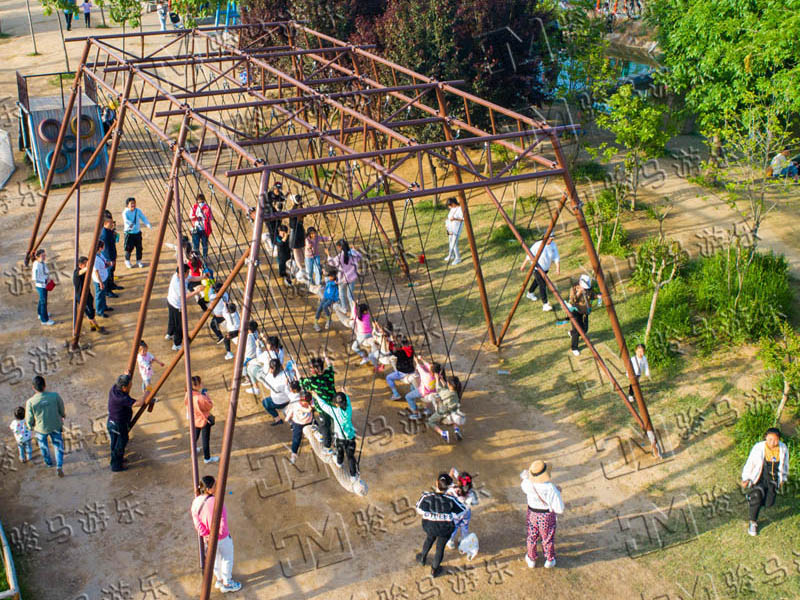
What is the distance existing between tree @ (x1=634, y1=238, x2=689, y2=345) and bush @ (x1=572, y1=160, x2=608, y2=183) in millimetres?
3779

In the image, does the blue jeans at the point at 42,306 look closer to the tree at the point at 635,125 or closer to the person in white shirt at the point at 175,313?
the person in white shirt at the point at 175,313

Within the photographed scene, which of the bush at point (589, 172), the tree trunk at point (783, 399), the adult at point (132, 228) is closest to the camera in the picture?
the tree trunk at point (783, 399)

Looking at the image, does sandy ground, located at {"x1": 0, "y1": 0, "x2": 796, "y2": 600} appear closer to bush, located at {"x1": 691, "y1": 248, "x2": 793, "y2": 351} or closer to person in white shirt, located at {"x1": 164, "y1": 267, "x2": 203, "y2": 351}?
person in white shirt, located at {"x1": 164, "y1": 267, "x2": 203, "y2": 351}

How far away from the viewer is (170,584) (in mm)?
9195

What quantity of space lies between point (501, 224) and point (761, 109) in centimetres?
561

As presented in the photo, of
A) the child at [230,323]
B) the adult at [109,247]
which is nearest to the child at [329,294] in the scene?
the child at [230,323]

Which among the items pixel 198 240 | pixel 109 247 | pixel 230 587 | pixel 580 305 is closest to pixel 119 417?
pixel 230 587

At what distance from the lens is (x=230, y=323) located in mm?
13016

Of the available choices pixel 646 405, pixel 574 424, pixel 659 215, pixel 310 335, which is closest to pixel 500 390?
pixel 574 424

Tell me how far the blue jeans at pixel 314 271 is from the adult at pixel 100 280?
3.49 m

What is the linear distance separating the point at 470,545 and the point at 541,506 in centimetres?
101

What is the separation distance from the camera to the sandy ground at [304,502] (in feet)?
30.5

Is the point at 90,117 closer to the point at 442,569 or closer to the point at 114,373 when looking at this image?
the point at 114,373

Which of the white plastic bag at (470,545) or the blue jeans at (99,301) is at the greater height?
the blue jeans at (99,301)
